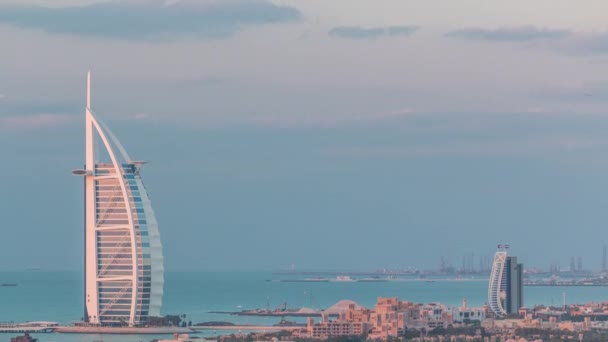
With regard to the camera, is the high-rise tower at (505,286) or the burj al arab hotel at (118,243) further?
the high-rise tower at (505,286)

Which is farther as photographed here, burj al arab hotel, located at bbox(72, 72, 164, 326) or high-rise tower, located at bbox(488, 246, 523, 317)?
high-rise tower, located at bbox(488, 246, 523, 317)

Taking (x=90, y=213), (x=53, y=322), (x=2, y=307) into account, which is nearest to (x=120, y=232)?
(x=90, y=213)

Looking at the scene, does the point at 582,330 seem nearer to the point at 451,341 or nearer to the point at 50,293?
the point at 451,341

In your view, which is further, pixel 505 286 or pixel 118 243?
pixel 505 286
